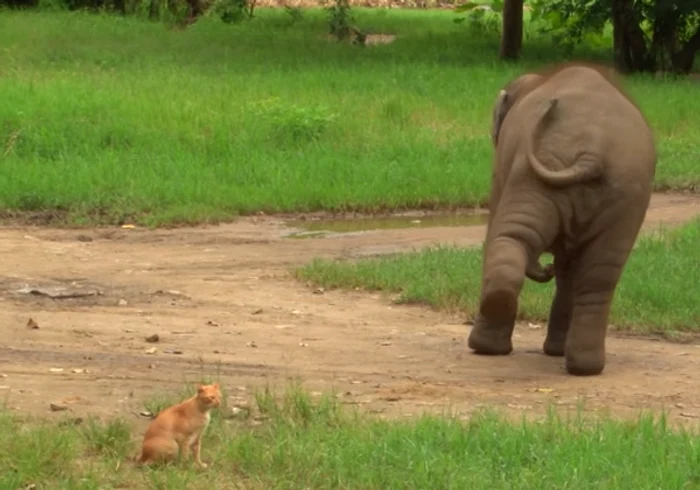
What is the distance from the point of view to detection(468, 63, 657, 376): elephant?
7668 mm

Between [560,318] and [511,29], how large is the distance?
1804 centimetres

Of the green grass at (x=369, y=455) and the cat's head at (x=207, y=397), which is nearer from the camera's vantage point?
the green grass at (x=369, y=455)

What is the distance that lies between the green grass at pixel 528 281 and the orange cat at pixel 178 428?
402 cm

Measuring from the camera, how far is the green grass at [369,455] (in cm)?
571

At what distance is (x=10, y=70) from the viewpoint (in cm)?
2108

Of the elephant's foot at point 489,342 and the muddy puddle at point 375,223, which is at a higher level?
the elephant's foot at point 489,342

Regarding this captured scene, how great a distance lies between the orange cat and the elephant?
2.08 meters

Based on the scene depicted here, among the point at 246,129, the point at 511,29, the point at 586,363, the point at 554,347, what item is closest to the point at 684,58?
the point at 511,29

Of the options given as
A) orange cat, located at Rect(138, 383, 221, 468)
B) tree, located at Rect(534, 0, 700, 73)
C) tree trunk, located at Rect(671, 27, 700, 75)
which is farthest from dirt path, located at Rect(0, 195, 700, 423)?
tree trunk, located at Rect(671, 27, 700, 75)

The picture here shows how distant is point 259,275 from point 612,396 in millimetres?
4045

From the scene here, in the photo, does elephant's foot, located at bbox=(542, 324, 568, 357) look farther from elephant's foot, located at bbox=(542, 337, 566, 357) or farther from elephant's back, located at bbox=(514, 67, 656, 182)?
elephant's back, located at bbox=(514, 67, 656, 182)

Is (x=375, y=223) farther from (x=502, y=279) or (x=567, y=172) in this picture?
(x=502, y=279)

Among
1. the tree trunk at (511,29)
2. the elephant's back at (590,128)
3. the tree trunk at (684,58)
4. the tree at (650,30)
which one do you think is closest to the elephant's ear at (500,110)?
the elephant's back at (590,128)

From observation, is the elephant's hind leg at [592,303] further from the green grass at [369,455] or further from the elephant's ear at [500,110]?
the green grass at [369,455]
